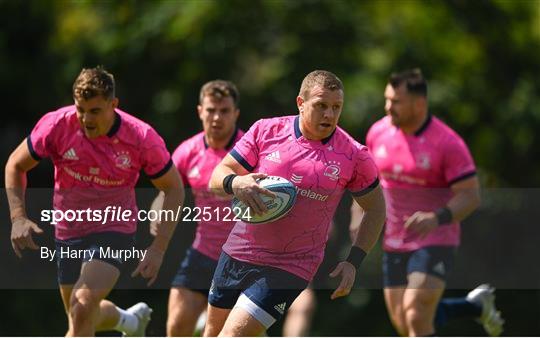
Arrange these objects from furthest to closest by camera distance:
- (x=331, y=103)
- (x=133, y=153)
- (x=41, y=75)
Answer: (x=41, y=75) < (x=133, y=153) < (x=331, y=103)

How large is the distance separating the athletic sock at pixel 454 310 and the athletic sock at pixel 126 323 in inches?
106

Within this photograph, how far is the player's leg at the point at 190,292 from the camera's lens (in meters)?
9.98

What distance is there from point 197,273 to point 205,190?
0.66 meters

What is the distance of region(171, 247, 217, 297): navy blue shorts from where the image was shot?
393 inches

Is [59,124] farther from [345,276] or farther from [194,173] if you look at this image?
[345,276]

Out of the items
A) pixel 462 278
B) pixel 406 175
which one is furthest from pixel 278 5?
pixel 406 175

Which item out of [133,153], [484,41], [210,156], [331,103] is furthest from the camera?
[484,41]

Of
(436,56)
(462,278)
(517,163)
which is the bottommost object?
(462,278)

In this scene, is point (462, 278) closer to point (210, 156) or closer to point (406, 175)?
point (406, 175)

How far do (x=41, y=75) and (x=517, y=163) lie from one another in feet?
21.6

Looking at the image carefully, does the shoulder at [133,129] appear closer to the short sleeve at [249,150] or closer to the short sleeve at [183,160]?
the short sleeve at [249,150]

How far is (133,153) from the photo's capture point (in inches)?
347

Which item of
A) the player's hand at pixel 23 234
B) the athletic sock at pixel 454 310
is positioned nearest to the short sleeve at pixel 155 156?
the player's hand at pixel 23 234

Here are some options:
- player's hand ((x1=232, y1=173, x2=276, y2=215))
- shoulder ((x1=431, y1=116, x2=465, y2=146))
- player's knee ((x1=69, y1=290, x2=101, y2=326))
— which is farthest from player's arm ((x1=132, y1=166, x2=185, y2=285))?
shoulder ((x1=431, y1=116, x2=465, y2=146))
